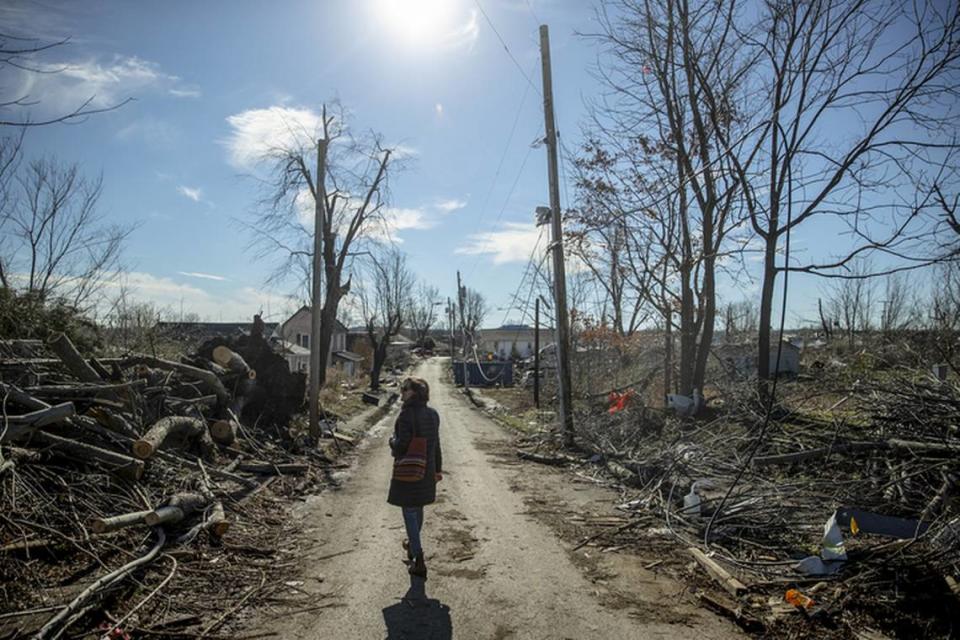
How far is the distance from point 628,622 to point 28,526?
4.73 m

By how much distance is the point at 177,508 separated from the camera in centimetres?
594

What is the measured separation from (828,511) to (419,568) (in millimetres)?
4131

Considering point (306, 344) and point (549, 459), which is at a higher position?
point (306, 344)

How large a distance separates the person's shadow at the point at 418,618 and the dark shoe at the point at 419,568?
0.30m

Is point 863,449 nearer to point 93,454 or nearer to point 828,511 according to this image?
point 828,511

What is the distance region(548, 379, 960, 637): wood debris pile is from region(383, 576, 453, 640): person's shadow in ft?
6.75

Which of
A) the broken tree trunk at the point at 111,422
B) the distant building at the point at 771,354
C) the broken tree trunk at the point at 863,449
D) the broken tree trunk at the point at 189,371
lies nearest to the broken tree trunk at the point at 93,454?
the broken tree trunk at the point at 111,422

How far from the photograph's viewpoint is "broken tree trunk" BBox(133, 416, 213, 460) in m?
6.76

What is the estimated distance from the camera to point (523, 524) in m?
7.31

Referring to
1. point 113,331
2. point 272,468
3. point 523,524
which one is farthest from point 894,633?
point 113,331

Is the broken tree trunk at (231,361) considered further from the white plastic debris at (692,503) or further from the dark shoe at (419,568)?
the white plastic debris at (692,503)

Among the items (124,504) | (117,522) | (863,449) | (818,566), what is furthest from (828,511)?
(124,504)

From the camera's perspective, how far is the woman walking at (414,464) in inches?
212

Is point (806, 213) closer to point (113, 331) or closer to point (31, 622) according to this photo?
point (31, 622)
